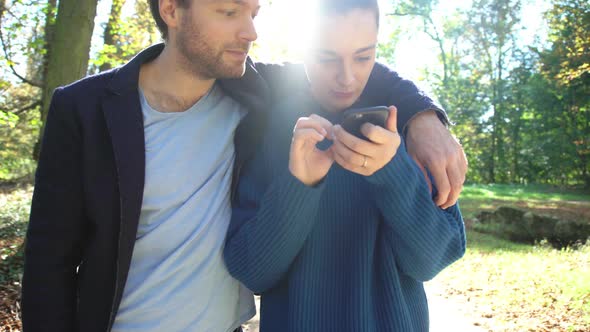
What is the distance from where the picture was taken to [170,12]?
2.13 meters

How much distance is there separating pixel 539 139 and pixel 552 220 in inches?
607

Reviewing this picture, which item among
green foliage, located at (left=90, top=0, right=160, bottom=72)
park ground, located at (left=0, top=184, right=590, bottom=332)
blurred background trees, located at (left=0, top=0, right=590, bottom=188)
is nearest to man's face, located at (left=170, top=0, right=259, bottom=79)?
park ground, located at (left=0, top=184, right=590, bottom=332)

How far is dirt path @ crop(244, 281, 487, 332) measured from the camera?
16.6ft

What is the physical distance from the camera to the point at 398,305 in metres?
1.61

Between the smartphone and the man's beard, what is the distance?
793 millimetres

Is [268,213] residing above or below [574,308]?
above

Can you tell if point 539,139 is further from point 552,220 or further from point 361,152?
point 361,152

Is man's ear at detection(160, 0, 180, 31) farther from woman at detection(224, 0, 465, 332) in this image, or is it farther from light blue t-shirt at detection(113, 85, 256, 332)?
woman at detection(224, 0, 465, 332)

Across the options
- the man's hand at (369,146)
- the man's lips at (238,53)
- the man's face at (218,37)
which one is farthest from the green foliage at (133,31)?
the man's hand at (369,146)

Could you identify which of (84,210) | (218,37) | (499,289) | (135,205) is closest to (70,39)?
(218,37)

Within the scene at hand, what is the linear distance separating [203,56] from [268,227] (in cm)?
86

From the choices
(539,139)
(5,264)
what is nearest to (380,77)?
(5,264)

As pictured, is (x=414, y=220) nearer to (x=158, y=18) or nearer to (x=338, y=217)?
(x=338, y=217)

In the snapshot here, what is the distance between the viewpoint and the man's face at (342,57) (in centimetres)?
176
